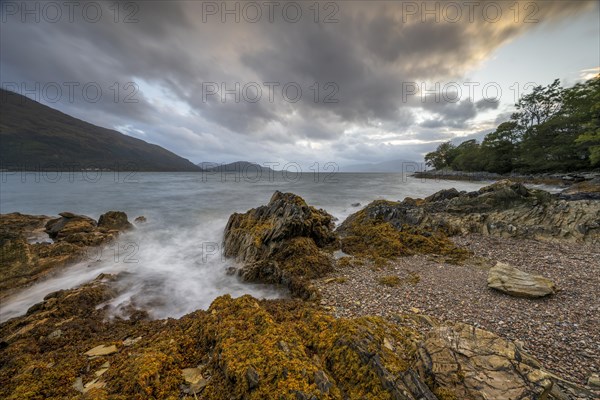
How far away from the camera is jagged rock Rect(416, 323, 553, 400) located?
130 inches

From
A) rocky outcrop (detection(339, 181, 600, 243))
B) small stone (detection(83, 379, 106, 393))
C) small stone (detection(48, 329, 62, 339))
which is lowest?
small stone (detection(48, 329, 62, 339))

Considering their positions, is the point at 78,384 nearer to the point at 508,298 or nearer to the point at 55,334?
the point at 55,334

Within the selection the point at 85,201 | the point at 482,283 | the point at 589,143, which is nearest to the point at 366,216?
the point at 482,283

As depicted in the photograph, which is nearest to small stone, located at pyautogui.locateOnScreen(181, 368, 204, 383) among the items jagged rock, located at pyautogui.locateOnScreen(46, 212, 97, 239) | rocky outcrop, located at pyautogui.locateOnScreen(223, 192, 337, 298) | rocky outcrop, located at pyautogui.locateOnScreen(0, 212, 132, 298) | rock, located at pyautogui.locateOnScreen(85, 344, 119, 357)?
rock, located at pyautogui.locateOnScreen(85, 344, 119, 357)

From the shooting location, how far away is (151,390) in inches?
145

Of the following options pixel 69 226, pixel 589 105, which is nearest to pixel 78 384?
pixel 69 226

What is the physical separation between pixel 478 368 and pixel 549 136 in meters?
63.2

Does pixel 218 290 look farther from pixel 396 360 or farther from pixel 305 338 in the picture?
pixel 396 360

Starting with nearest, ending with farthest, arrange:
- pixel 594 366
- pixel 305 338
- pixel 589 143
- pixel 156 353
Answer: pixel 594 366 → pixel 156 353 → pixel 305 338 → pixel 589 143

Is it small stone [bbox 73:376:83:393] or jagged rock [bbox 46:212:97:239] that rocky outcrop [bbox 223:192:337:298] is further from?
jagged rock [bbox 46:212:97:239]

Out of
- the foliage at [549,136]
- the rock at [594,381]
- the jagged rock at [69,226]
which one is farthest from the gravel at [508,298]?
the foliage at [549,136]

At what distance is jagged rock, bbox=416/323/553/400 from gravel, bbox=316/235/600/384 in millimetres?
1174

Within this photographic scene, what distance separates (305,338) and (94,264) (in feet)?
41.1

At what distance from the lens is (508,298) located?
6.41 metres
